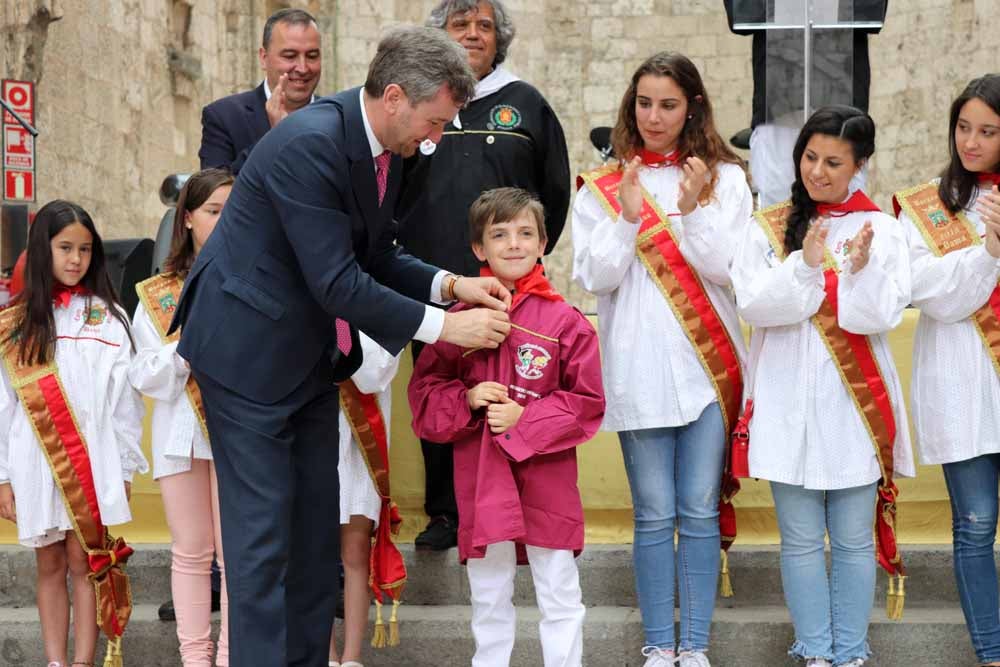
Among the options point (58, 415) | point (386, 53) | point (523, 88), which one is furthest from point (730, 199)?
point (58, 415)

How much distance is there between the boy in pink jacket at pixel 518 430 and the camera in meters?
4.23

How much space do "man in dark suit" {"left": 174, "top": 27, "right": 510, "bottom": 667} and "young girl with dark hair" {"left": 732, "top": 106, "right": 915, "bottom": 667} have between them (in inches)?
38.5

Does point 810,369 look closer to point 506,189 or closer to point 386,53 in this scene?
point 506,189

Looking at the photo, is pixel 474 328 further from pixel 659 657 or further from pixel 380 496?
pixel 659 657

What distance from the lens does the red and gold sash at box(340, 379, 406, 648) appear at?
4773mm

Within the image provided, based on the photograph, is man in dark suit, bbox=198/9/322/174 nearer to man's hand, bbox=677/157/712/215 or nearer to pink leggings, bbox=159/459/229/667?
pink leggings, bbox=159/459/229/667

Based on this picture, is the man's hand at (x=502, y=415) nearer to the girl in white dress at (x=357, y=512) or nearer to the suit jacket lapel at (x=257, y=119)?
the girl in white dress at (x=357, y=512)

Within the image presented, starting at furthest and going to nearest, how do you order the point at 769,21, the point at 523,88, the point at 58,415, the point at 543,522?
Result: 1. the point at 769,21
2. the point at 523,88
3. the point at 58,415
4. the point at 543,522

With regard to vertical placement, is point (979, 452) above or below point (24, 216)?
below

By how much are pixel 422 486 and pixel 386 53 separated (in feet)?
7.13

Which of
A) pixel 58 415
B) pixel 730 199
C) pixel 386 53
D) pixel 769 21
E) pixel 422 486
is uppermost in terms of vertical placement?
pixel 769 21

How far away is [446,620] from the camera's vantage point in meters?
5.02

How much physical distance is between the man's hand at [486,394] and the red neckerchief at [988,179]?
171cm

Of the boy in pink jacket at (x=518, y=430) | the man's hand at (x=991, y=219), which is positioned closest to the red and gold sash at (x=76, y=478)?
the boy in pink jacket at (x=518, y=430)
